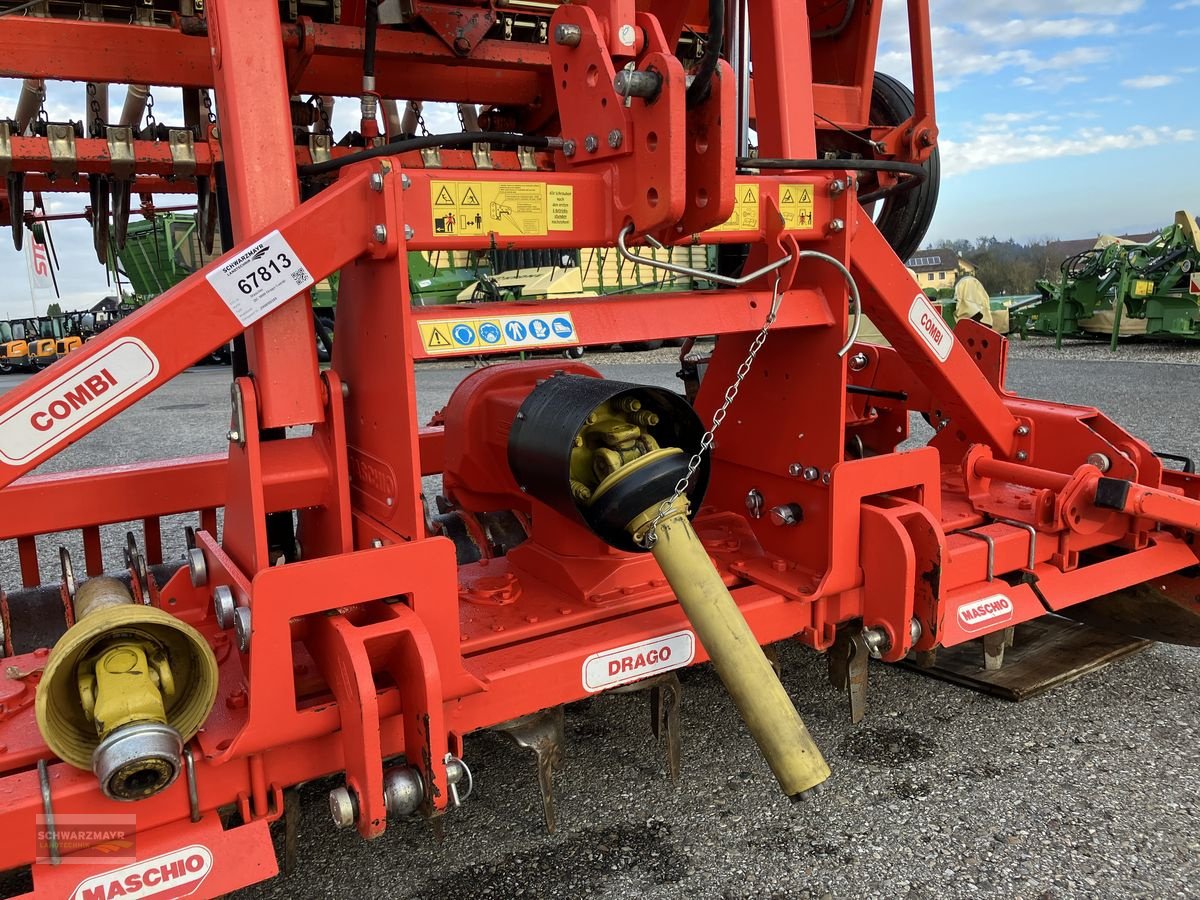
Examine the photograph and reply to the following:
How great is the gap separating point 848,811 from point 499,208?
1.77 m

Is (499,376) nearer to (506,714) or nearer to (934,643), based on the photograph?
(506,714)

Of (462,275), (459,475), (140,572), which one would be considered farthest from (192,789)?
(462,275)

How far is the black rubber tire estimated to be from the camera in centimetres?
447

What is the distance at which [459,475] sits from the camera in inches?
112

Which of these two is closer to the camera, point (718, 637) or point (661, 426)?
point (718, 637)

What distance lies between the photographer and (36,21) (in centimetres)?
258

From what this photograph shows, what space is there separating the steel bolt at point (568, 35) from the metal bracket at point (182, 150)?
1.44 meters

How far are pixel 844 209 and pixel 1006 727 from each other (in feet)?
5.49

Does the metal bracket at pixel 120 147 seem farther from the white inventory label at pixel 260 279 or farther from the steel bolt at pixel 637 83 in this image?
the steel bolt at pixel 637 83

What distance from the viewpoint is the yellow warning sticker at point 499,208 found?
1.93 m

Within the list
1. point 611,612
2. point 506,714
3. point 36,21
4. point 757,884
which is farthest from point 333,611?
point 36,21

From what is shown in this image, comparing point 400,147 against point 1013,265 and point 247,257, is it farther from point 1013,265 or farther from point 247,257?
point 1013,265

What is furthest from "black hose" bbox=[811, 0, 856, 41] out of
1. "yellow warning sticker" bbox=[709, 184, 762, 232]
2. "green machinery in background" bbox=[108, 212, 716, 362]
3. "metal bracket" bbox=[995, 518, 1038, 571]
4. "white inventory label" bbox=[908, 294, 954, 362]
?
"green machinery in background" bbox=[108, 212, 716, 362]

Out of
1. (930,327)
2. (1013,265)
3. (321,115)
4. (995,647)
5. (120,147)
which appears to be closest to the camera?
(930,327)
